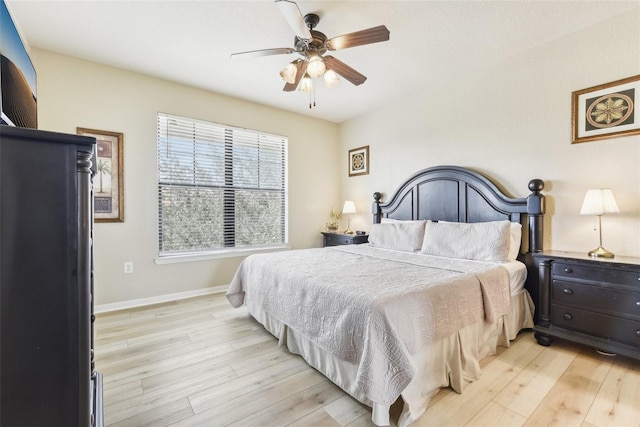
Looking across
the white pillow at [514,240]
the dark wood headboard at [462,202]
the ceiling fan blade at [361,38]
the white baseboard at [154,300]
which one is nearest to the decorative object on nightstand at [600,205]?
the dark wood headboard at [462,202]

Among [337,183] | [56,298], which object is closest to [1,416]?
[56,298]

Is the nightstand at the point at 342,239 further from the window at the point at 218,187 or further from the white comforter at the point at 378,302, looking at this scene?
the white comforter at the point at 378,302

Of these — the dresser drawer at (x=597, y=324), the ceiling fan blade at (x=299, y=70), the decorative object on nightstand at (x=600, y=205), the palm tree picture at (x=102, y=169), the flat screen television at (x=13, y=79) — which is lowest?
the dresser drawer at (x=597, y=324)

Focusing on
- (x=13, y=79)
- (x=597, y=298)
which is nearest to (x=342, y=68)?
(x=13, y=79)

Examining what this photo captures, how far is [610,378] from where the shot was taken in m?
1.86

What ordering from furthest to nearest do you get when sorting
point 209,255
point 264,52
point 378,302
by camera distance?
point 209,255, point 264,52, point 378,302

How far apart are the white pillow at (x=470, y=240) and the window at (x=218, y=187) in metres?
2.30

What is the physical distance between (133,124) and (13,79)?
5.17 feet

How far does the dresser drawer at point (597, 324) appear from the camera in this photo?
6.33ft

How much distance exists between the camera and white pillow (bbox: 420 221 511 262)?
254 cm

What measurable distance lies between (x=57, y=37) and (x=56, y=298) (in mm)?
3075

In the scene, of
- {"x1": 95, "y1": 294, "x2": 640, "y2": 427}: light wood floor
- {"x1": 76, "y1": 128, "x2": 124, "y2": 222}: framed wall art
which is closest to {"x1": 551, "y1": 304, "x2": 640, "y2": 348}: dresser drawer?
{"x1": 95, "y1": 294, "x2": 640, "y2": 427}: light wood floor

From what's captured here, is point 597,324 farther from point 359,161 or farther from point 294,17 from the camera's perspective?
point 359,161

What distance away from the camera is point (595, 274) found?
208 cm
